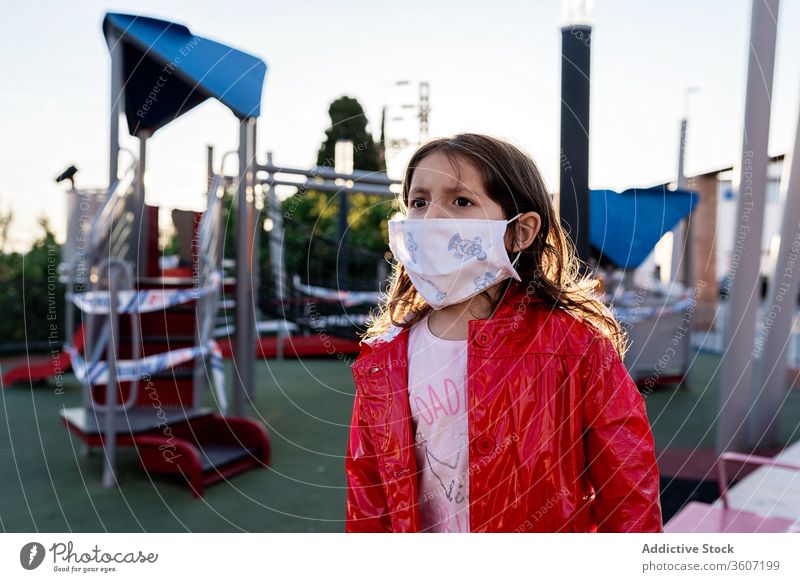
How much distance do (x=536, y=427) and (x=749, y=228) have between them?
2.73 m

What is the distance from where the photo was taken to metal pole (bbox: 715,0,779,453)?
3068 millimetres

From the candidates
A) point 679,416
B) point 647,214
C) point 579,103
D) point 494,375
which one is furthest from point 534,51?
point 679,416

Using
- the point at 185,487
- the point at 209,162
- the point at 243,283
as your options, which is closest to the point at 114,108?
the point at 243,283

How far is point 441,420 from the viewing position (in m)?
1.14

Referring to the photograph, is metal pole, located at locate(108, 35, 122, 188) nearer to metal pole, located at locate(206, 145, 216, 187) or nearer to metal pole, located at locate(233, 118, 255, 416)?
metal pole, located at locate(233, 118, 255, 416)

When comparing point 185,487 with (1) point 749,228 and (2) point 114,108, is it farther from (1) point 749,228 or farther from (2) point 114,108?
(1) point 749,228

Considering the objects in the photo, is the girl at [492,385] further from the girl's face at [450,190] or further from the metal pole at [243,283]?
the metal pole at [243,283]

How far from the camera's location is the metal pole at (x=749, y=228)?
3.07 m

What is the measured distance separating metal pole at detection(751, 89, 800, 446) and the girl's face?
2.69m

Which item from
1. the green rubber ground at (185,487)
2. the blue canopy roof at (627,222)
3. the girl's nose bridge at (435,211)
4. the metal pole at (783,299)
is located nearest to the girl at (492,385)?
the girl's nose bridge at (435,211)

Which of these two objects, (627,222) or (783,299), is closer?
(627,222)

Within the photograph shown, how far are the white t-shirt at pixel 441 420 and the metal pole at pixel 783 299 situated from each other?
8.85ft
